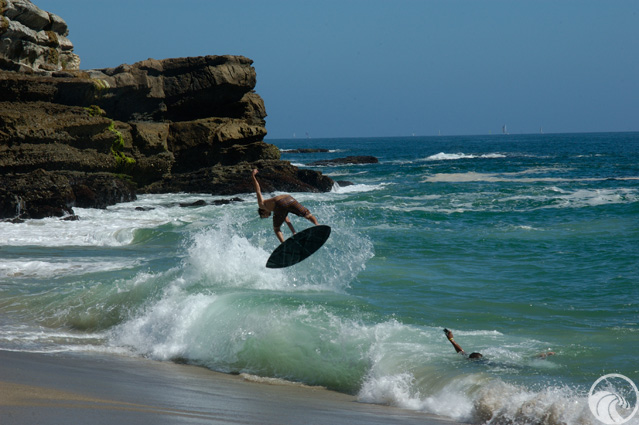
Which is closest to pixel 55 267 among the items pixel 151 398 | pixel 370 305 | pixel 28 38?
pixel 370 305

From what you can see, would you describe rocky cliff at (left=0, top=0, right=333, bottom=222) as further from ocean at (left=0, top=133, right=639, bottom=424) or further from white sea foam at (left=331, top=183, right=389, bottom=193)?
ocean at (left=0, top=133, right=639, bottom=424)

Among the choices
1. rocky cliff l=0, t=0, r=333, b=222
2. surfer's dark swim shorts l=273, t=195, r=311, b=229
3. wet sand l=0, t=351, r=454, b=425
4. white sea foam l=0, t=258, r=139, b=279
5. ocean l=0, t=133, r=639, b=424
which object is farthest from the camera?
rocky cliff l=0, t=0, r=333, b=222

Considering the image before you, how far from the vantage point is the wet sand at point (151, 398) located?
18.2 feet

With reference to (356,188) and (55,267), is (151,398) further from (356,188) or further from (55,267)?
(356,188)

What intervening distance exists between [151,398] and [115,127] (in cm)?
2946

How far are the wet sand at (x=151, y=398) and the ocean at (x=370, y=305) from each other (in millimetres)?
558

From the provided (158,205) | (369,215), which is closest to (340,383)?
(369,215)

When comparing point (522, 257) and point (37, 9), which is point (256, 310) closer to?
point (522, 257)

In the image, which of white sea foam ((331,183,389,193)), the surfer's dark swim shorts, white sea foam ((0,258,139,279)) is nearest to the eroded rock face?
white sea foam ((331,183,389,193))

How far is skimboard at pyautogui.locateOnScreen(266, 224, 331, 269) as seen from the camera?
11.6 metres

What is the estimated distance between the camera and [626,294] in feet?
42.2

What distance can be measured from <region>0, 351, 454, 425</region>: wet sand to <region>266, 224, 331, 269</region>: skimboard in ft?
11.4

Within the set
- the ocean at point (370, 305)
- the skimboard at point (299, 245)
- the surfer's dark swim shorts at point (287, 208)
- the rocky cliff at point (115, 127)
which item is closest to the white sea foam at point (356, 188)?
the rocky cliff at point (115, 127)

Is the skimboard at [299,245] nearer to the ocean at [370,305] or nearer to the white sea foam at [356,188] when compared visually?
the ocean at [370,305]
